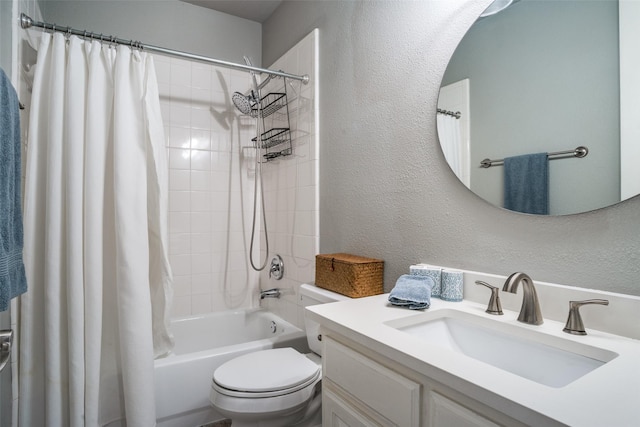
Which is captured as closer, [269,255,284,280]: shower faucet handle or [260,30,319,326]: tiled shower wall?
[260,30,319,326]: tiled shower wall

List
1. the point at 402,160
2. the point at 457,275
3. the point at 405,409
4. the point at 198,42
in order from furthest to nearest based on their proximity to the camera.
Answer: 1. the point at 198,42
2. the point at 402,160
3. the point at 457,275
4. the point at 405,409

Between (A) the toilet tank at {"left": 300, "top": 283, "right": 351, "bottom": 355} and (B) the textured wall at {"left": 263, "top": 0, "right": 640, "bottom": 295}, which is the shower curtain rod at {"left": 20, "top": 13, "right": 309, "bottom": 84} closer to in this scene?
(B) the textured wall at {"left": 263, "top": 0, "right": 640, "bottom": 295}

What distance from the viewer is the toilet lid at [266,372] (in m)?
1.31

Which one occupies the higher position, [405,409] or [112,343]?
[405,409]

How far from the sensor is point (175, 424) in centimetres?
165

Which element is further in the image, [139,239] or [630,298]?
[139,239]

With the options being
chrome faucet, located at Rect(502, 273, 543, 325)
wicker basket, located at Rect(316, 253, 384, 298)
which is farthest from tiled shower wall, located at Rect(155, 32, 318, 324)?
chrome faucet, located at Rect(502, 273, 543, 325)

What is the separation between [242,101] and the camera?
7.64ft

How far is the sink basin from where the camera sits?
77 centimetres

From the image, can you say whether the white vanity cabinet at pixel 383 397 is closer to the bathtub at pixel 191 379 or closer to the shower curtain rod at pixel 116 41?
the bathtub at pixel 191 379

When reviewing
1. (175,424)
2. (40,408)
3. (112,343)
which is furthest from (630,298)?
(40,408)

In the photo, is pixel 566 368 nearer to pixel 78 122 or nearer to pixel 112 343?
pixel 112 343

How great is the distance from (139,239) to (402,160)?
1218 millimetres

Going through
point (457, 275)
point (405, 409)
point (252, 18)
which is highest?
point (252, 18)
